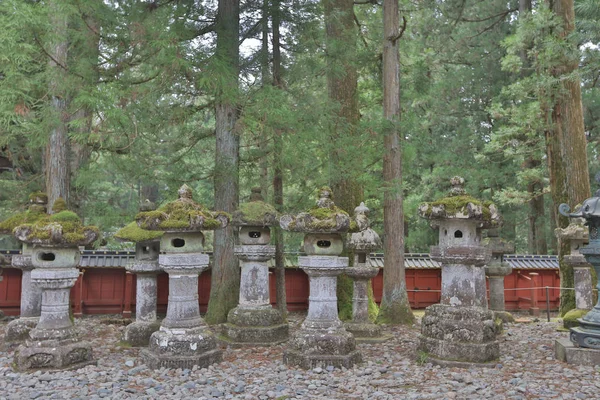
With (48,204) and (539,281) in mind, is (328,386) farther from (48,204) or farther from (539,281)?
(539,281)

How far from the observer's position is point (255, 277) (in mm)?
7836

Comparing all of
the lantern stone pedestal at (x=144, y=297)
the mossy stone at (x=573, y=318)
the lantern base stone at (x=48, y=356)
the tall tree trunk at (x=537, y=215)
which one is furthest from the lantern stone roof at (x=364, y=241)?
the tall tree trunk at (x=537, y=215)

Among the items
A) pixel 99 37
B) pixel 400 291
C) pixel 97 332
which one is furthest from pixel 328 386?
pixel 99 37

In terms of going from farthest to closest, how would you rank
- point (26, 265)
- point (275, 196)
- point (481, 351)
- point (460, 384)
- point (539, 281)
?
point (539, 281) < point (275, 196) < point (26, 265) < point (481, 351) < point (460, 384)

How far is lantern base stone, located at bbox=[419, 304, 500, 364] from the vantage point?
6.14 m

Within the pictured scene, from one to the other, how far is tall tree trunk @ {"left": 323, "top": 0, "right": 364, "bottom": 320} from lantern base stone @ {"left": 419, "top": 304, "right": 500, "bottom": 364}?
3225 millimetres

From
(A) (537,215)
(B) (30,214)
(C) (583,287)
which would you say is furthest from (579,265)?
(B) (30,214)

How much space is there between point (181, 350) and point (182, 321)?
0.38 metres

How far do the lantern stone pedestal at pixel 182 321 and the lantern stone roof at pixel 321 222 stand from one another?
1.32m

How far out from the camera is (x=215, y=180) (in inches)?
340

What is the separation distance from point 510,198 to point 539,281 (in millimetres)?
2504

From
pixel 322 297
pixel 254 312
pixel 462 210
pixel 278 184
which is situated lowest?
pixel 254 312

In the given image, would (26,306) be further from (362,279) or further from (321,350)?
(362,279)

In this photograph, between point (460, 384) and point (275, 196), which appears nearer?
point (460, 384)
